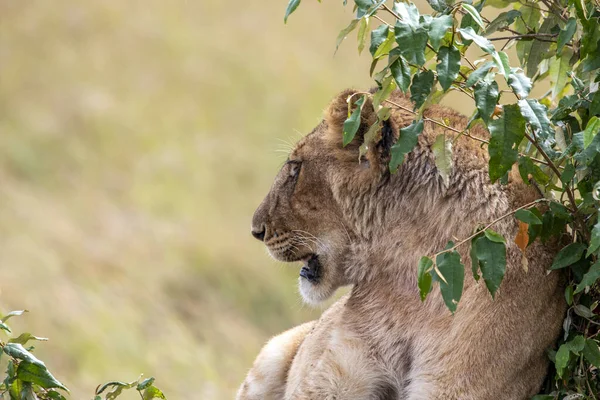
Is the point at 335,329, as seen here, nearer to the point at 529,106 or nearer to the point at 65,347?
the point at 529,106

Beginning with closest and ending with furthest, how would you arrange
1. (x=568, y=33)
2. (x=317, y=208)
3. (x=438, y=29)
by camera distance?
(x=438, y=29) → (x=568, y=33) → (x=317, y=208)

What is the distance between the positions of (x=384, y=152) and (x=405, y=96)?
368mm

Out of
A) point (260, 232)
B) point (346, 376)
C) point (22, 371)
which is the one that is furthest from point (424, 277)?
point (260, 232)

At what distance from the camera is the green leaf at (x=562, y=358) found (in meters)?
3.18

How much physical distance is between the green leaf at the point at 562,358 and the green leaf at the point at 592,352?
0.17 ft

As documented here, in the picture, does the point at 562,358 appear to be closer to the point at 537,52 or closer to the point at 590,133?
the point at 590,133

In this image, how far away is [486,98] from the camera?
9.25ft

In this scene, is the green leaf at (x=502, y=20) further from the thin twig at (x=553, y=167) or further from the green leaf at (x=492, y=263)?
the green leaf at (x=492, y=263)

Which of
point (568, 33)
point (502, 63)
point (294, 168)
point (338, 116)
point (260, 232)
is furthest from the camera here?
point (260, 232)

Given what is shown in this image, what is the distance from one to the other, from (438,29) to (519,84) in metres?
0.34

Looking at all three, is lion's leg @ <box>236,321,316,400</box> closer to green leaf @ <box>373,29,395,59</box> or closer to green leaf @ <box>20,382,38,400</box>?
green leaf @ <box>20,382,38,400</box>

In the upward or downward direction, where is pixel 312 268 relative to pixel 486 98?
upward

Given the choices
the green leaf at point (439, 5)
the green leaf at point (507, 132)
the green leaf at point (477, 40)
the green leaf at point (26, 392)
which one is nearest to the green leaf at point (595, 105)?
the green leaf at point (507, 132)

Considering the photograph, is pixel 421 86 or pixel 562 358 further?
pixel 562 358
